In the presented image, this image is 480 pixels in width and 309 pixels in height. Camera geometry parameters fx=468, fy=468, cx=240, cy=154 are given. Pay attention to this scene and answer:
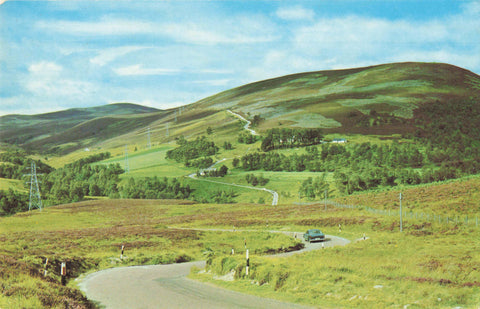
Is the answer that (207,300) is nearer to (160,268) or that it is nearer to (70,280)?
(70,280)

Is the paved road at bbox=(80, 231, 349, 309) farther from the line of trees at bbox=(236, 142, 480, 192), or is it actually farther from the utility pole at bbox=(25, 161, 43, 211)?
the line of trees at bbox=(236, 142, 480, 192)

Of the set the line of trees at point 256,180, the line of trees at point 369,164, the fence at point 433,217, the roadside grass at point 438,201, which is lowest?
the fence at point 433,217

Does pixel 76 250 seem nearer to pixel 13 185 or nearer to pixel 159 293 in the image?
pixel 159 293

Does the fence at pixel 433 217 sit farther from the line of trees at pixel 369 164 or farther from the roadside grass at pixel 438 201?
the line of trees at pixel 369 164

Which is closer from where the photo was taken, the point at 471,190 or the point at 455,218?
the point at 455,218

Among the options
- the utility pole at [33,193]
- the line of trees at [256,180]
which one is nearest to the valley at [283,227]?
the line of trees at [256,180]

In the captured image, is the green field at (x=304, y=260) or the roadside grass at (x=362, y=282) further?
the green field at (x=304, y=260)

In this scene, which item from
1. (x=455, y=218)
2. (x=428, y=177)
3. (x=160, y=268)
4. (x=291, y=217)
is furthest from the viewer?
(x=428, y=177)

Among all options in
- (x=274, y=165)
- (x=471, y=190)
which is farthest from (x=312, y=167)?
(x=471, y=190)

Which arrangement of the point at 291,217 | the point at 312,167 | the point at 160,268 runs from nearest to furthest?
1. the point at 160,268
2. the point at 291,217
3. the point at 312,167

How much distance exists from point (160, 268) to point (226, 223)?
4789 centimetres

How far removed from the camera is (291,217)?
291 feet

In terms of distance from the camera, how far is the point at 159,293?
2109 centimetres

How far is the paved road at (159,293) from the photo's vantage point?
18125mm
